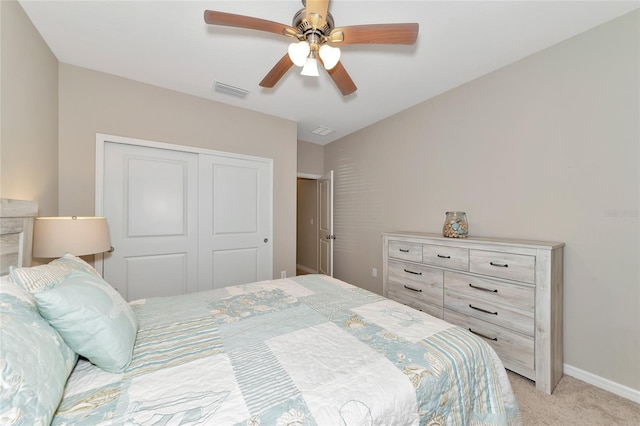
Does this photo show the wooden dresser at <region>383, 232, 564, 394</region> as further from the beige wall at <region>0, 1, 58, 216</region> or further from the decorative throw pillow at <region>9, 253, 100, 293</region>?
the beige wall at <region>0, 1, 58, 216</region>

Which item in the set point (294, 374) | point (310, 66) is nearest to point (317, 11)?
point (310, 66)

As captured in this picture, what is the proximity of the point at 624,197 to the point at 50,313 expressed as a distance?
311 centimetres

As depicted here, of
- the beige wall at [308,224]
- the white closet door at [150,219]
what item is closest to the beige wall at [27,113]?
the white closet door at [150,219]

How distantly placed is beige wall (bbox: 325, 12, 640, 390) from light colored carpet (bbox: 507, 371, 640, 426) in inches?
6.1

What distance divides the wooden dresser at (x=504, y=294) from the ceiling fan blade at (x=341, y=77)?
1.52m

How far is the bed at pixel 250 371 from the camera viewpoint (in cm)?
70

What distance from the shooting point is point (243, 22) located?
1357 millimetres

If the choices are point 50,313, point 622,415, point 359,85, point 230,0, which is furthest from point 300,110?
point 622,415

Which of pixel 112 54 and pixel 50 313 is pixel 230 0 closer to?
pixel 112 54

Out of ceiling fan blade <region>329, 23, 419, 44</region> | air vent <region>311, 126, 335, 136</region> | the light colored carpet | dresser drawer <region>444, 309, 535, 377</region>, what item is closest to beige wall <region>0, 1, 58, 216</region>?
ceiling fan blade <region>329, 23, 419, 44</region>

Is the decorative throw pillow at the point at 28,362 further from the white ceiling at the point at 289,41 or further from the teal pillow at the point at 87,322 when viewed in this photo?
the white ceiling at the point at 289,41

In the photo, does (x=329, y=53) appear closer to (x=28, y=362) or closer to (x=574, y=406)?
(x=28, y=362)

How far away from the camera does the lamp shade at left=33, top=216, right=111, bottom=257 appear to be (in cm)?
160

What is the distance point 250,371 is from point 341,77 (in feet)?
5.98
